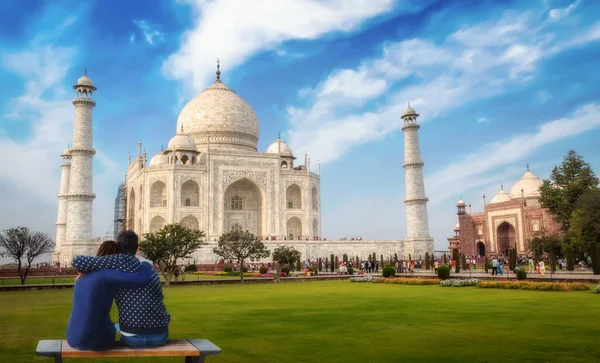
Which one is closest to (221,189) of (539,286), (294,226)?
(294,226)

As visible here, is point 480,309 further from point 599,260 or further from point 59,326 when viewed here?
point 599,260

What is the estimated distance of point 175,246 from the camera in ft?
68.1

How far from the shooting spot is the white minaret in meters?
38.1

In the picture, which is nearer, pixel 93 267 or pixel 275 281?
pixel 93 267

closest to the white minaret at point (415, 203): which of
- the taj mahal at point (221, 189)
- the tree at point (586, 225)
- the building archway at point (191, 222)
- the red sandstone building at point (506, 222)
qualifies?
the taj mahal at point (221, 189)

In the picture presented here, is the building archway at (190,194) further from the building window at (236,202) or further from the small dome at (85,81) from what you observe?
the small dome at (85,81)

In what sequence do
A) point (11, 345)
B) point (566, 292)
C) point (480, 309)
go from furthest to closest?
point (566, 292)
point (480, 309)
point (11, 345)

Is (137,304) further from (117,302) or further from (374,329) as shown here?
(374,329)

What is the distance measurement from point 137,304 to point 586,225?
24384mm

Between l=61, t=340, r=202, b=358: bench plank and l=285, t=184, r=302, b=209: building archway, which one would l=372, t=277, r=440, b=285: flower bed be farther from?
l=285, t=184, r=302, b=209: building archway

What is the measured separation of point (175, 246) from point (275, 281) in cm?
422

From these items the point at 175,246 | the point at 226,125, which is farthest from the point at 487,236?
the point at 175,246

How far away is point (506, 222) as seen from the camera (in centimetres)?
4331

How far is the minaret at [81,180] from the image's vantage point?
112 feet
